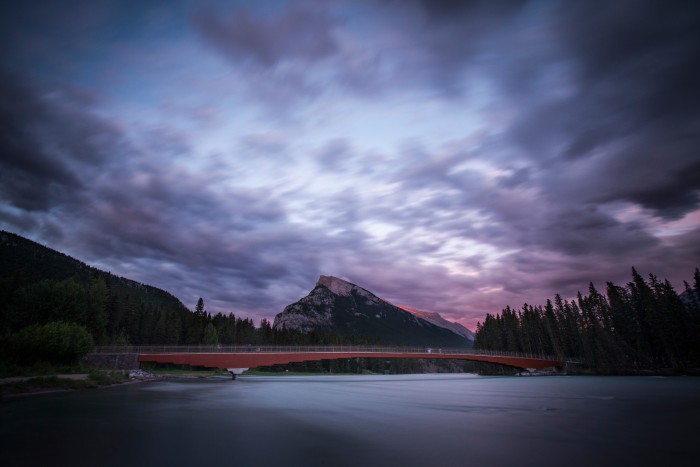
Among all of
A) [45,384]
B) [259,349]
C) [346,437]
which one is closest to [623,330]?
[259,349]

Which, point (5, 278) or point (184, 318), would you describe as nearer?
point (5, 278)

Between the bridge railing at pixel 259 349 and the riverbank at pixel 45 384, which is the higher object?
the bridge railing at pixel 259 349

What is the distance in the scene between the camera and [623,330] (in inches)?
4055

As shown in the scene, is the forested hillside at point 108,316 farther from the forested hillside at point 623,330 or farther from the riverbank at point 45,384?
the forested hillside at point 623,330

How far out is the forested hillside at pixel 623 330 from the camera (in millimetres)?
86312

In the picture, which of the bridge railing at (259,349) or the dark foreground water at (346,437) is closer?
the dark foreground water at (346,437)

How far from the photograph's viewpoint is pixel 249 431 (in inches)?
648

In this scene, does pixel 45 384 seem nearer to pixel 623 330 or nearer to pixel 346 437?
pixel 346 437

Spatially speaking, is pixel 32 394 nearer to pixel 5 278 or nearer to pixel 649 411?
pixel 649 411

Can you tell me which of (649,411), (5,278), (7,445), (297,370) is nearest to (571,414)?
(649,411)

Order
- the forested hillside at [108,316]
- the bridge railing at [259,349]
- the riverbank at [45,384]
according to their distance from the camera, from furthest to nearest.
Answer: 1. the forested hillside at [108,316]
2. the bridge railing at [259,349]
3. the riverbank at [45,384]

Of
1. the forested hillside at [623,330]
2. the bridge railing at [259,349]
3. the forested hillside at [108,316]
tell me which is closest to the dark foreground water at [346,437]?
the forested hillside at [108,316]

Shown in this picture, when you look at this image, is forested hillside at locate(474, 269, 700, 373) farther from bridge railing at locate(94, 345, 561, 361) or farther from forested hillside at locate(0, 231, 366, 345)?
forested hillside at locate(0, 231, 366, 345)

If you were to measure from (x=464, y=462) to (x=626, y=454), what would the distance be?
5836 mm
